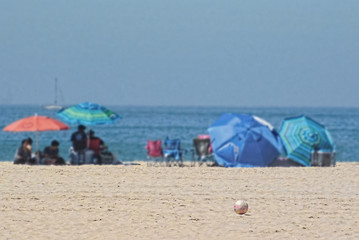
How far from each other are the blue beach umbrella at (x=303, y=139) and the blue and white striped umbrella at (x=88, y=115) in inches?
156

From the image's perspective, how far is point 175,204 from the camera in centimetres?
958

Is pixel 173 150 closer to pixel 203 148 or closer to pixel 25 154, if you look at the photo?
pixel 203 148

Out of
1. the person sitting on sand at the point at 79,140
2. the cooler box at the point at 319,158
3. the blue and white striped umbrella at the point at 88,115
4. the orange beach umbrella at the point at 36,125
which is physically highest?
the blue and white striped umbrella at the point at 88,115

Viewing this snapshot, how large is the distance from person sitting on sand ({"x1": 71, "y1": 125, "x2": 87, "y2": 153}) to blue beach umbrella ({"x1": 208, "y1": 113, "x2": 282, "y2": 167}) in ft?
9.05

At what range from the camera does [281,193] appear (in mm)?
10844

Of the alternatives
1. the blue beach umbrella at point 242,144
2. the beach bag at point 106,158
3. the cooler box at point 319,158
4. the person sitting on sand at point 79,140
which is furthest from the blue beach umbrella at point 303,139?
the person sitting on sand at point 79,140

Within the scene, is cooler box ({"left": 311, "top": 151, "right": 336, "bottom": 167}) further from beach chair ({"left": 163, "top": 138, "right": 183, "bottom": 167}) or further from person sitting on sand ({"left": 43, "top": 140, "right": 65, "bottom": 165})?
person sitting on sand ({"left": 43, "top": 140, "right": 65, "bottom": 165})

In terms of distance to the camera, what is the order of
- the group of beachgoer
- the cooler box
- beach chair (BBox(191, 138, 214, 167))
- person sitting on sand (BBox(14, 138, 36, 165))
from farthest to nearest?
beach chair (BBox(191, 138, 214, 167)), the cooler box, person sitting on sand (BBox(14, 138, 36, 165)), the group of beachgoer

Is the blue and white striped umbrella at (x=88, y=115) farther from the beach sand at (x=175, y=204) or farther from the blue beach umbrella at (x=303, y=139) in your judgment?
the blue beach umbrella at (x=303, y=139)

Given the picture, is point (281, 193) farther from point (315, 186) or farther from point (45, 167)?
point (45, 167)

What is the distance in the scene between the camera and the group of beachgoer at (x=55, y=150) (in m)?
16.0

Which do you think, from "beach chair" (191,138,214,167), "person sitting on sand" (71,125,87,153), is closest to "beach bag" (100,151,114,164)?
"person sitting on sand" (71,125,87,153)

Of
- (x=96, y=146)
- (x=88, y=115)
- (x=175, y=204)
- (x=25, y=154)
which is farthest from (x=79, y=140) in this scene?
(x=175, y=204)

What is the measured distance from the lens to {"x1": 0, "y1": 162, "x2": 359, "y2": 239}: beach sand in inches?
299
